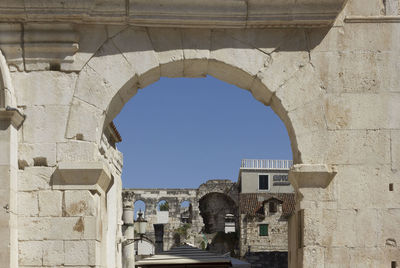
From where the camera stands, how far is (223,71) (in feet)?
22.0

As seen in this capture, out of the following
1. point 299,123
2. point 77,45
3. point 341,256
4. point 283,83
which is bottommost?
point 341,256

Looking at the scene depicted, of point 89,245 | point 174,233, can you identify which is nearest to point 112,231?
point 89,245

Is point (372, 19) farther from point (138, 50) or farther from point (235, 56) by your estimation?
point (138, 50)

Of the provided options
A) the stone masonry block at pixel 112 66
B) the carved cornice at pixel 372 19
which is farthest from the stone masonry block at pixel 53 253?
the carved cornice at pixel 372 19

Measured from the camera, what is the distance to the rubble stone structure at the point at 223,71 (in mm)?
6137

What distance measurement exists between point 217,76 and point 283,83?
829 mm

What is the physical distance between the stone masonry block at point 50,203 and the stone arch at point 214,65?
0.70m

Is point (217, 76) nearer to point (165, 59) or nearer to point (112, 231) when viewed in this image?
point (165, 59)

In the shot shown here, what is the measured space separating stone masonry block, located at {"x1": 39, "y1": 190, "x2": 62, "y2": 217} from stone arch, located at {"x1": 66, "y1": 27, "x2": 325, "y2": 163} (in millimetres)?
699

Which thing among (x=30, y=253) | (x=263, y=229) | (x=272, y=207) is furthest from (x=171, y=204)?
(x=30, y=253)

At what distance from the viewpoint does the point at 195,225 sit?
45969 mm

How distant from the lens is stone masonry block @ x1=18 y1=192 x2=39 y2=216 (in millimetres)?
6113

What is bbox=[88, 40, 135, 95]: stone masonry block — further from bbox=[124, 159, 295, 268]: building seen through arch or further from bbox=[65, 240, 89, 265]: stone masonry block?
bbox=[124, 159, 295, 268]: building seen through arch

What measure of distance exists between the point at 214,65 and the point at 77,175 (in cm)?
189
